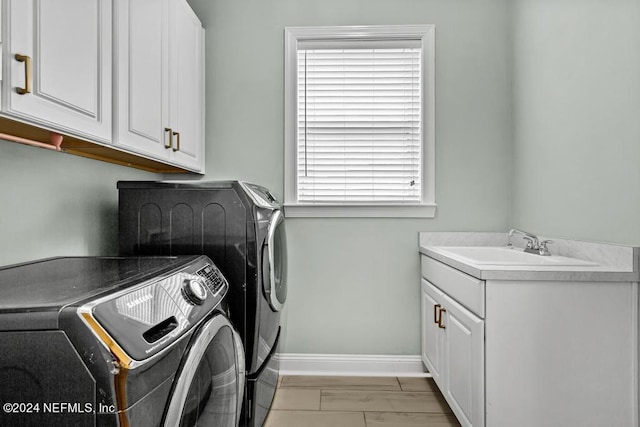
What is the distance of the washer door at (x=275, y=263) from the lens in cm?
179

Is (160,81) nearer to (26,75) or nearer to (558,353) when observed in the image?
(26,75)

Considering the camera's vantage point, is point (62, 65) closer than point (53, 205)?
Yes

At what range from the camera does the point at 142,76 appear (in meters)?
1.70

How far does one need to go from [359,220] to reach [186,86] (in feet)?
4.28

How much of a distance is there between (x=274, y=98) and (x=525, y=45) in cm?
154

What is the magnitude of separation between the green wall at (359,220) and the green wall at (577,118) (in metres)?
0.19

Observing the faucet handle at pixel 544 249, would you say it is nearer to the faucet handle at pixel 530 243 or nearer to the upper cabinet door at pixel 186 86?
the faucet handle at pixel 530 243

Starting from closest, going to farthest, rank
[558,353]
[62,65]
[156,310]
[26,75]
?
1. [156,310]
2. [26,75]
3. [62,65]
4. [558,353]

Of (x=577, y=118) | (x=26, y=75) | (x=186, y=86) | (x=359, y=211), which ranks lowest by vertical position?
(x=359, y=211)

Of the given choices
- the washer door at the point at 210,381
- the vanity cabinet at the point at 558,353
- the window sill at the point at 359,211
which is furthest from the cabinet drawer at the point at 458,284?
the washer door at the point at 210,381

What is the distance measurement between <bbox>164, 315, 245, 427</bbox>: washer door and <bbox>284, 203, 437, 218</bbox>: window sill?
138 centimetres

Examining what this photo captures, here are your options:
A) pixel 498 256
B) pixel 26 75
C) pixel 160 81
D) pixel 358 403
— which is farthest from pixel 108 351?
pixel 498 256

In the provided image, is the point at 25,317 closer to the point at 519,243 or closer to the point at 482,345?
the point at 482,345

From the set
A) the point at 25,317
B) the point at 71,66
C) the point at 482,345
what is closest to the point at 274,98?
the point at 71,66
